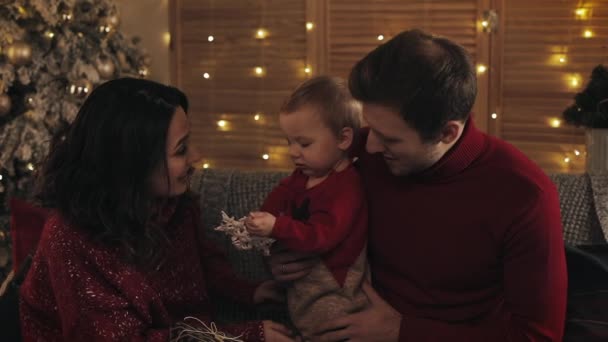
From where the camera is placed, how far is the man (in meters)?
1.58

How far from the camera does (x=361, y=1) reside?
4246 mm

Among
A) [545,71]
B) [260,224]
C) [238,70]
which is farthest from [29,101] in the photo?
[545,71]

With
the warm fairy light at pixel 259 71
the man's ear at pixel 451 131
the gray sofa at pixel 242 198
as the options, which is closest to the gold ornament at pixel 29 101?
the gray sofa at pixel 242 198

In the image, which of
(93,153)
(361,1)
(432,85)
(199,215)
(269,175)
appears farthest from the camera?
Result: (361,1)

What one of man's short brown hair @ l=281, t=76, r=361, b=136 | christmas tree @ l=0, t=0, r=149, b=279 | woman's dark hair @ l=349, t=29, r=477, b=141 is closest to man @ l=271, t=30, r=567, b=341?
woman's dark hair @ l=349, t=29, r=477, b=141

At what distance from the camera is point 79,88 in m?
3.30

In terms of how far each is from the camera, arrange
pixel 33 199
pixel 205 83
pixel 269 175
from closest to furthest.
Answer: pixel 33 199, pixel 269 175, pixel 205 83

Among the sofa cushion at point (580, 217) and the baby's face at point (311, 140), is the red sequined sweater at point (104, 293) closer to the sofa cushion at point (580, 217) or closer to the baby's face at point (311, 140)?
the baby's face at point (311, 140)

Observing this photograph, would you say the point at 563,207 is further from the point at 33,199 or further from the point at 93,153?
the point at 33,199

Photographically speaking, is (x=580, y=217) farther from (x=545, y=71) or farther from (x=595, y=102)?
(x=545, y=71)

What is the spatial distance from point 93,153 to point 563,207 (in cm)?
117

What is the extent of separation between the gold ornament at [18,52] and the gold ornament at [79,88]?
0.24 meters

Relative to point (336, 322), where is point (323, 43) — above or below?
above

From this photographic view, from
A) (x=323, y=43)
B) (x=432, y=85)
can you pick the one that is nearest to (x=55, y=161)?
(x=432, y=85)
